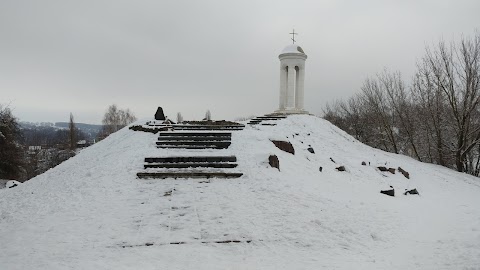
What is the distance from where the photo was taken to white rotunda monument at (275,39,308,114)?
23.6m

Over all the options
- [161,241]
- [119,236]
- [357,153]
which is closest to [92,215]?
[119,236]

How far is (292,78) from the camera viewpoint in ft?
77.8

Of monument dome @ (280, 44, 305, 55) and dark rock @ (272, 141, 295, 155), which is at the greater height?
monument dome @ (280, 44, 305, 55)

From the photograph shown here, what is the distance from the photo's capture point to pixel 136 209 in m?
7.20

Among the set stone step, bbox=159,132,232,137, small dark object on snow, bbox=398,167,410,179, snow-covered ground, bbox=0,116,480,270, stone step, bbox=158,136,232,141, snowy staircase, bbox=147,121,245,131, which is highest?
snowy staircase, bbox=147,121,245,131

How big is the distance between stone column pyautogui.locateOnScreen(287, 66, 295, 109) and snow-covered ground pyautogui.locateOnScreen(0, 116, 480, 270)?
12412 millimetres

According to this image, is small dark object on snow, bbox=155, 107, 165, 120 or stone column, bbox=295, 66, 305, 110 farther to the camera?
stone column, bbox=295, 66, 305, 110

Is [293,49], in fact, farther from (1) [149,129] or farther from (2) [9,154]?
(2) [9,154]

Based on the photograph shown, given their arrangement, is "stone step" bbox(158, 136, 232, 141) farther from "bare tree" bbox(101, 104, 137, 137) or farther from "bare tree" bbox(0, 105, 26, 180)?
"bare tree" bbox(101, 104, 137, 137)

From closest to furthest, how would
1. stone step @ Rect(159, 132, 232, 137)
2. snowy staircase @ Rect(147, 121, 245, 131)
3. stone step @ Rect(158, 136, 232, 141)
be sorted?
stone step @ Rect(158, 136, 232, 141) < stone step @ Rect(159, 132, 232, 137) < snowy staircase @ Rect(147, 121, 245, 131)

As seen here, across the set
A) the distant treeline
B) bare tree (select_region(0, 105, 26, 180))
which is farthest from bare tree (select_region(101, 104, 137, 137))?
the distant treeline

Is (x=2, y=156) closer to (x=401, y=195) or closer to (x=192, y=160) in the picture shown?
(x=192, y=160)

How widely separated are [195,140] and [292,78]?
13.1 metres

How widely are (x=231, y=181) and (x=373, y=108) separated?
20.8 metres
